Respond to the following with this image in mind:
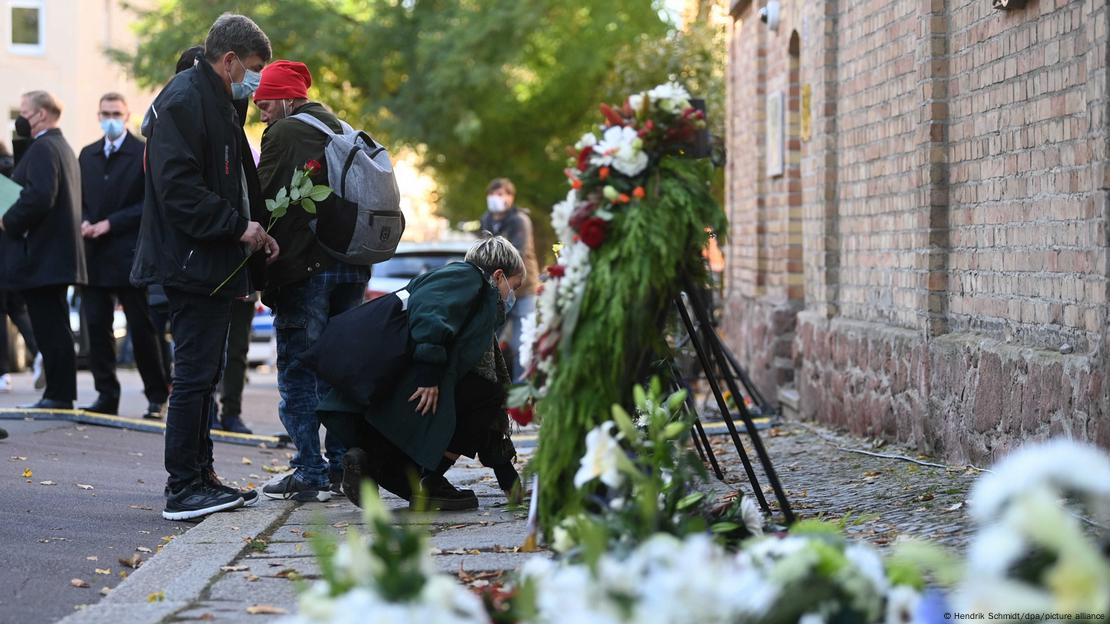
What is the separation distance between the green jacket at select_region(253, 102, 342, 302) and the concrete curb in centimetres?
105

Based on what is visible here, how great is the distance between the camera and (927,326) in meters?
8.40

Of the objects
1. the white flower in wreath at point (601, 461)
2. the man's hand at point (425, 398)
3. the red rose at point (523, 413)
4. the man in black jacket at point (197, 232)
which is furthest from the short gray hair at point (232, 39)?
the white flower in wreath at point (601, 461)

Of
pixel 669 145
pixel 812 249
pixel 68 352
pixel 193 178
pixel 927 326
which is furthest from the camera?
pixel 812 249

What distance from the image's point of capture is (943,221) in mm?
8367

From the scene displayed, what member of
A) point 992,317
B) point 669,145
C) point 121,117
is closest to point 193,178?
point 669,145

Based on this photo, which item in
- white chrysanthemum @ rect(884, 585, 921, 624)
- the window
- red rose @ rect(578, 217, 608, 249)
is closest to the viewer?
white chrysanthemum @ rect(884, 585, 921, 624)

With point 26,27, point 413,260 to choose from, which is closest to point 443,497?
point 413,260

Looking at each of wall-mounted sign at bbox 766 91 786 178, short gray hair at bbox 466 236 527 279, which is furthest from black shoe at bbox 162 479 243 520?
wall-mounted sign at bbox 766 91 786 178

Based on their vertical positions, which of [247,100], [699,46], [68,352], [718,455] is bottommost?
[718,455]

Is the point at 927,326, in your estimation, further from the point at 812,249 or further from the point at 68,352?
the point at 68,352

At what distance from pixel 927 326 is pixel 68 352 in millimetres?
5579

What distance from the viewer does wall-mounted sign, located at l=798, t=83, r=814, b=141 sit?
11289 mm

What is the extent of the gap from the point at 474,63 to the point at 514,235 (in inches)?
482

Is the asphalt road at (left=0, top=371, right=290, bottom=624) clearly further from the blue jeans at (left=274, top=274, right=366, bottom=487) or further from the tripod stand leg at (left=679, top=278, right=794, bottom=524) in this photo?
the tripod stand leg at (left=679, top=278, right=794, bottom=524)
